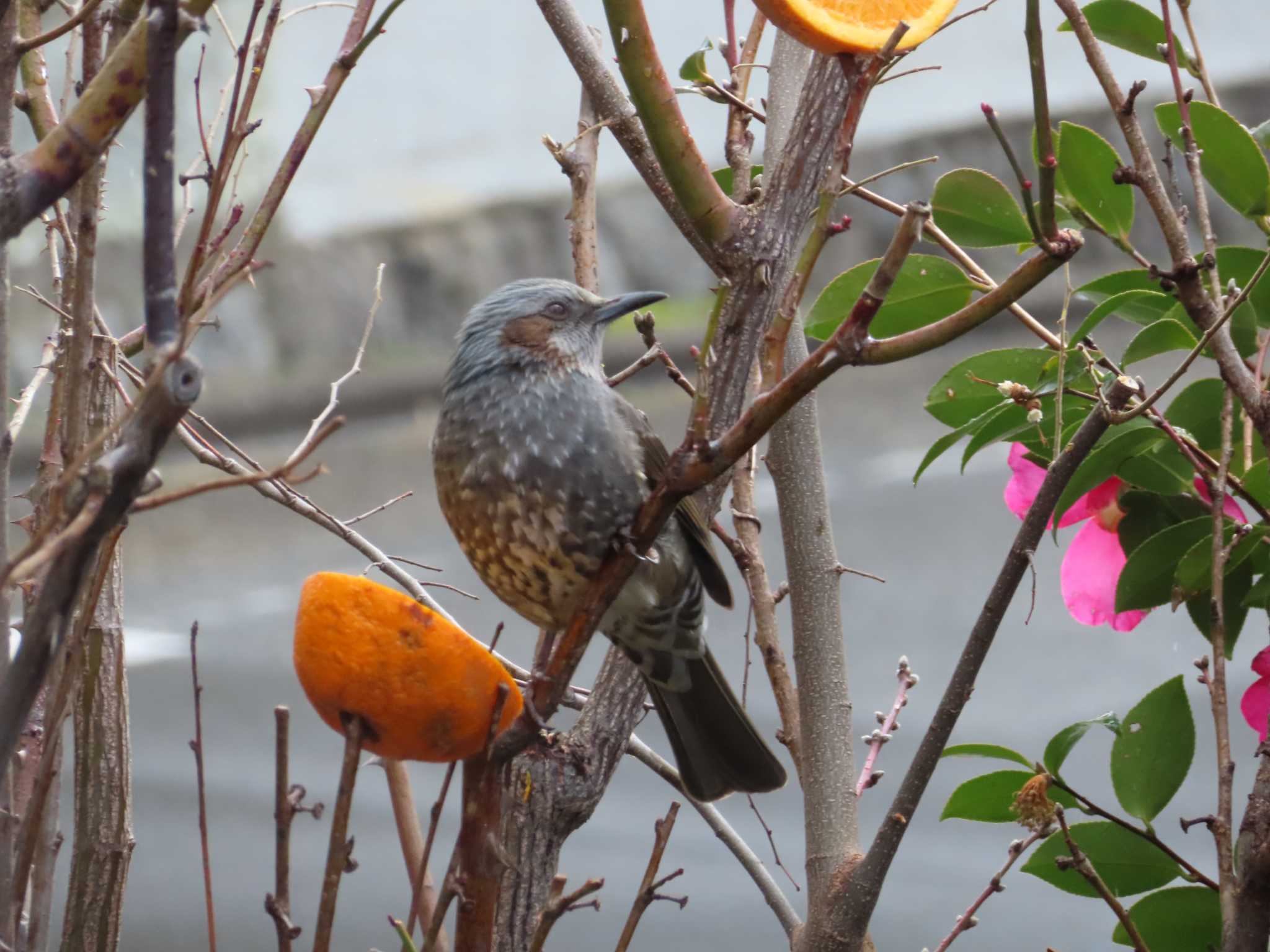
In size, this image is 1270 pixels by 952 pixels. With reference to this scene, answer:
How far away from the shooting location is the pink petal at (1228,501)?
1.38 metres

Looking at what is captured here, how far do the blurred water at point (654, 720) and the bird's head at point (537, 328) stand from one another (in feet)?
9.00

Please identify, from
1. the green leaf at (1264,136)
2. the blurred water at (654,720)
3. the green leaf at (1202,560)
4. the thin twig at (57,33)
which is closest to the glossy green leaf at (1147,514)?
the green leaf at (1202,560)

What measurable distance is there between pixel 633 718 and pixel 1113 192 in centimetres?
76

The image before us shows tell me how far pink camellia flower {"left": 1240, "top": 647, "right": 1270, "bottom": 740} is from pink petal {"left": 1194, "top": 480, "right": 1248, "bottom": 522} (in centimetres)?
14

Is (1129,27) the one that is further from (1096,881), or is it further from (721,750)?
(721,750)

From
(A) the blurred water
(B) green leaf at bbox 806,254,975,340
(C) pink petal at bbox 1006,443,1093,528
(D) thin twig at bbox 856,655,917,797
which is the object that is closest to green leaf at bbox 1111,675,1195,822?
(C) pink petal at bbox 1006,443,1093,528

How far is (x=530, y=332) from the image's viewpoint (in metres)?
2.15

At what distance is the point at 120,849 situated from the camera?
4.36ft

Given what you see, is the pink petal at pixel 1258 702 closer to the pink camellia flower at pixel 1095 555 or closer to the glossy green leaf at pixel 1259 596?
the glossy green leaf at pixel 1259 596

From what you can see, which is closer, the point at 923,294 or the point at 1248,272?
the point at 1248,272

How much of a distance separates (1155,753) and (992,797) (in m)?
0.16

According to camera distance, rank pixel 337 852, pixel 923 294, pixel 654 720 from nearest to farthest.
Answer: pixel 337 852
pixel 923 294
pixel 654 720

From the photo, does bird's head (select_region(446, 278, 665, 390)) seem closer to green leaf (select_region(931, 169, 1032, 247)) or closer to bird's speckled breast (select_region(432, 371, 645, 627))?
bird's speckled breast (select_region(432, 371, 645, 627))

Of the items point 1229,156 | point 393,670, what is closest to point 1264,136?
point 1229,156
